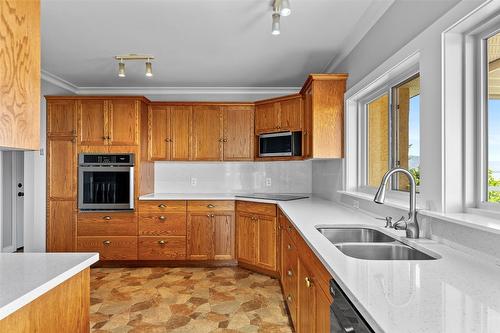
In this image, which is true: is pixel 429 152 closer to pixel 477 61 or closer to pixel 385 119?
pixel 477 61

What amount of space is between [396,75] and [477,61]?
2.43 feet

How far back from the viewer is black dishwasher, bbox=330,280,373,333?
2.96 ft

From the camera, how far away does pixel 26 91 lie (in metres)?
0.95

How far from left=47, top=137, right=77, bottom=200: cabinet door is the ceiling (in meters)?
0.88

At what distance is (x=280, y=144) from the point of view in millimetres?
3867

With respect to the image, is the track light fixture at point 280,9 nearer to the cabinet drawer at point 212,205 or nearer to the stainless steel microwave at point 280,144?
the stainless steel microwave at point 280,144

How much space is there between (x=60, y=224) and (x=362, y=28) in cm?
401

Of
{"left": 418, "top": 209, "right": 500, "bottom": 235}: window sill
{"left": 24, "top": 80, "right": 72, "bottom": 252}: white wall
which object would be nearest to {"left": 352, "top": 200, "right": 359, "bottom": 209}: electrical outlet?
{"left": 418, "top": 209, "right": 500, "bottom": 235}: window sill

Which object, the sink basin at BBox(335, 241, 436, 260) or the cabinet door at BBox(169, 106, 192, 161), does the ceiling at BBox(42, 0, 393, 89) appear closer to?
the cabinet door at BBox(169, 106, 192, 161)

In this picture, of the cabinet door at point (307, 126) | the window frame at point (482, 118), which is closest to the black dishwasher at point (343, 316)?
the window frame at point (482, 118)

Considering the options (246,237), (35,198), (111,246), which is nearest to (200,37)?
(246,237)

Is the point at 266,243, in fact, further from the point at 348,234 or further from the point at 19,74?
the point at 19,74

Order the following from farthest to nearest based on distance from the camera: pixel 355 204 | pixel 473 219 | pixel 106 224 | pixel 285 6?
pixel 106 224
pixel 355 204
pixel 285 6
pixel 473 219

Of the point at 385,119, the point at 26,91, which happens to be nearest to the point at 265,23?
the point at 385,119
